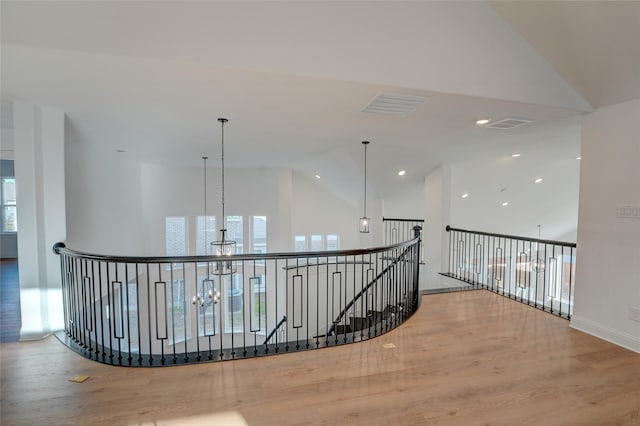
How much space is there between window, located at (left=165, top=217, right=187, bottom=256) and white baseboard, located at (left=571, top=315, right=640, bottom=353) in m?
9.25

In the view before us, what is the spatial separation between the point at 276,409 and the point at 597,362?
3120mm

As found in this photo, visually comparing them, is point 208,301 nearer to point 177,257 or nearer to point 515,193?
point 177,257

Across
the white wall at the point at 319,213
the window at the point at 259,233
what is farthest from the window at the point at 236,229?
the white wall at the point at 319,213

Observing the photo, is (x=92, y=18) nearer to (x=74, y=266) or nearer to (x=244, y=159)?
(x=74, y=266)

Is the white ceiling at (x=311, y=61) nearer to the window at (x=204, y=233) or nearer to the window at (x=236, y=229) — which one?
the window at (x=204, y=233)

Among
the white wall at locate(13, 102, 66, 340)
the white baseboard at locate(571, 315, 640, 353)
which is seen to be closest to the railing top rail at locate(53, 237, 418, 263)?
the white wall at locate(13, 102, 66, 340)

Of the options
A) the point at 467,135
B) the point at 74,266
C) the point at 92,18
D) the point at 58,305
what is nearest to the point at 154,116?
the point at 92,18

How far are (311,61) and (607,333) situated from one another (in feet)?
14.2

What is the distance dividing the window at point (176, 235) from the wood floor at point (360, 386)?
20.2ft

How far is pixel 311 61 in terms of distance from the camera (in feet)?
8.27

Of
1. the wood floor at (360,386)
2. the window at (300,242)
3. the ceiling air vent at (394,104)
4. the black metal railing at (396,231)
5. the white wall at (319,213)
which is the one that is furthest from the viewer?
the window at (300,242)

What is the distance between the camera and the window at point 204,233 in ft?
30.7

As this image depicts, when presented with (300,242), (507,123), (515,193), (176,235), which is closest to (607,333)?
(507,123)

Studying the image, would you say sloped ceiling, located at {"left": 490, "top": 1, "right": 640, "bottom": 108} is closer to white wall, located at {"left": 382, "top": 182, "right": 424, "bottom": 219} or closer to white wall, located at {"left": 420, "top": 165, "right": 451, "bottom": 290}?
white wall, located at {"left": 420, "top": 165, "right": 451, "bottom": 290}
